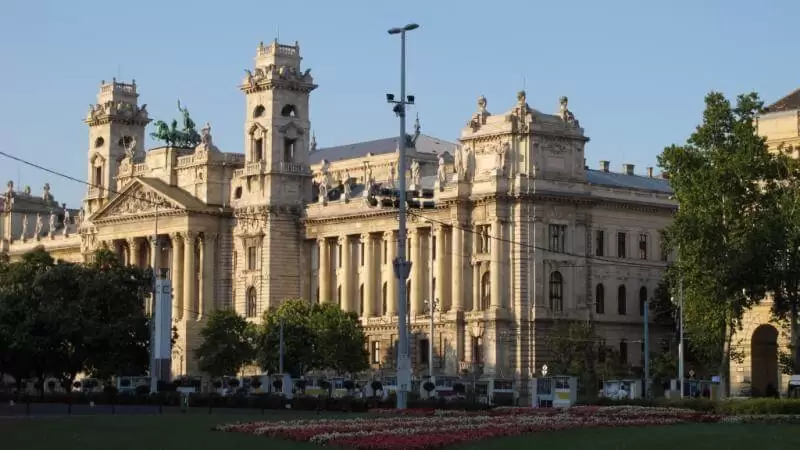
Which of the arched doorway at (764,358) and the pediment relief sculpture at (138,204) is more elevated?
the pediment relief sculpture at (138,204)

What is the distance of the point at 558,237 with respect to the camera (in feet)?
485

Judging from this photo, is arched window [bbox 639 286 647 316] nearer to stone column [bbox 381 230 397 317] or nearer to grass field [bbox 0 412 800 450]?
stone column [bbox 381 230 397 317]

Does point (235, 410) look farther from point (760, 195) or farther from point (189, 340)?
point (189, 340)

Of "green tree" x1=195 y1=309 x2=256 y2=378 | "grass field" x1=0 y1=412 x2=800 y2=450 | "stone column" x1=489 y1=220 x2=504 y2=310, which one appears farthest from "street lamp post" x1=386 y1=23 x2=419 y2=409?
"green tree" x1=195 y1=309 x2=256 y2=378

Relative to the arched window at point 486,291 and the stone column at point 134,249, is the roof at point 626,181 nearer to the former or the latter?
the arched window at point 486,291

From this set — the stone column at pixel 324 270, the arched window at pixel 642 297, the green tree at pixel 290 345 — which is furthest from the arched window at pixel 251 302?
the arched window at pixel 642 297

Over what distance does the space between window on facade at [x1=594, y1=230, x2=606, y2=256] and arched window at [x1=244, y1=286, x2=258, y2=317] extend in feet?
114

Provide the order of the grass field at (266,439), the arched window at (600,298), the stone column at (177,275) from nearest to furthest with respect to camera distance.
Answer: the grass field at (266,439)
the arched window at (600,298)
the stone column at (177,275)

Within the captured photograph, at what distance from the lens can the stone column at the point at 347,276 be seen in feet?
540

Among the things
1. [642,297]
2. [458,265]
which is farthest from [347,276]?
[642,297]

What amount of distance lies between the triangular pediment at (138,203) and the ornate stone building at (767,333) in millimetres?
66023

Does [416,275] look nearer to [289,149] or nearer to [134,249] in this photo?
[289,149]

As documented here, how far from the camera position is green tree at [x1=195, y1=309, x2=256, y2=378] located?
486 feet

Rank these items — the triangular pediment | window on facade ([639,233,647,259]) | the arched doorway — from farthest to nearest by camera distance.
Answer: the triangular pediment → window on facade ([639,233,647,259]) → the arched doorway
